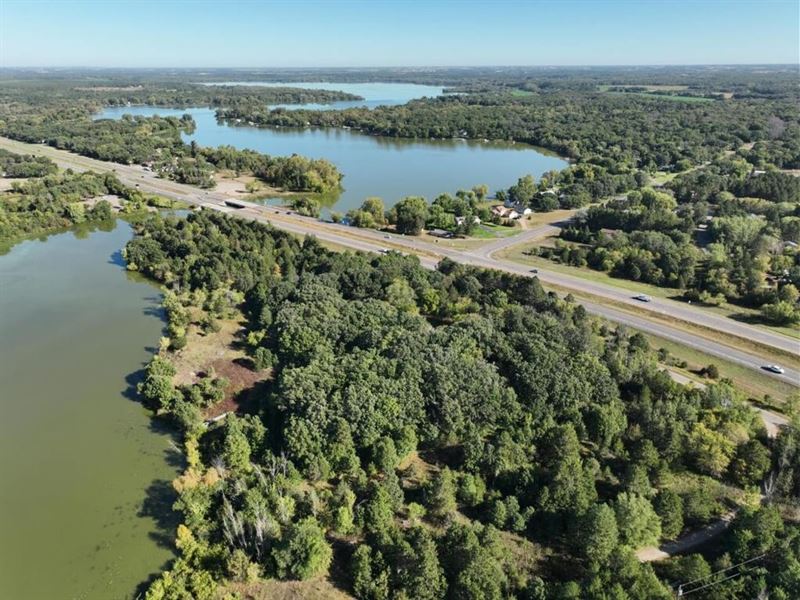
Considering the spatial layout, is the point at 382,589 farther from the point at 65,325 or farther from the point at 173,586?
the point at 65,325

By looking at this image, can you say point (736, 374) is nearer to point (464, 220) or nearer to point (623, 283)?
point (623, 283)

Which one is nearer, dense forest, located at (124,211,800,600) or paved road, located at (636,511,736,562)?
dense forest, located at (124,211,800,600)

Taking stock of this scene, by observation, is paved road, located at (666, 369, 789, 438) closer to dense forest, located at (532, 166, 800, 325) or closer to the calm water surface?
dense forest, located at (532, 166, 800, 325)

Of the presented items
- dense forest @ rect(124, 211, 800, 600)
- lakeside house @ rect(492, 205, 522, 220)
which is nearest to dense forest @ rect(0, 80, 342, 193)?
lakeside house @ rect(492, 205, 522, 220)

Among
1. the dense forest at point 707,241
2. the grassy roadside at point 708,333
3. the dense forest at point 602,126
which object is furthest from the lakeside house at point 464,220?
the dense forest at point 602,126

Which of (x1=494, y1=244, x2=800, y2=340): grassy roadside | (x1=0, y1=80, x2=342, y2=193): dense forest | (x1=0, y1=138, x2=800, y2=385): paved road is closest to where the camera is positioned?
(x1=0, y1=138, x2=800, y2=385): paved road

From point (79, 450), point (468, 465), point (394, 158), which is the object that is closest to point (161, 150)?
point (394, 158)
